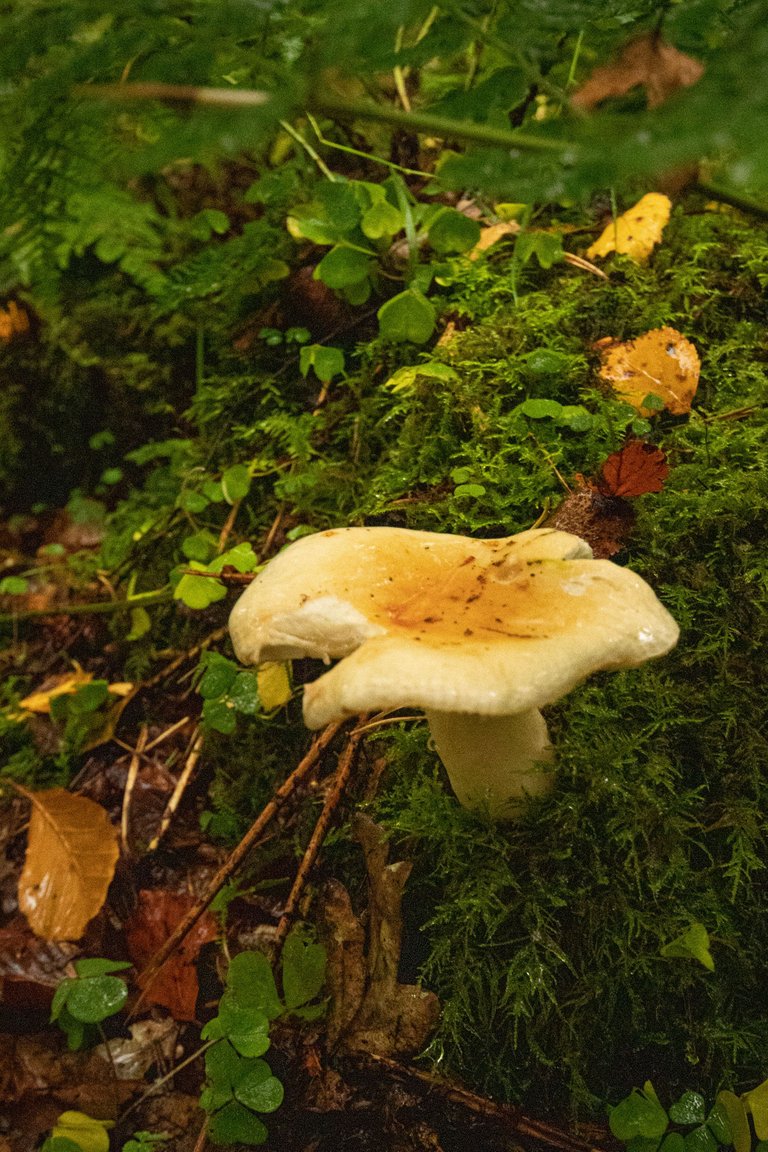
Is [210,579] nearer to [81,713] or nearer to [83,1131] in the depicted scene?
[81,713]

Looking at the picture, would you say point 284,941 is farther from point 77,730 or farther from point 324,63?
point 324,63

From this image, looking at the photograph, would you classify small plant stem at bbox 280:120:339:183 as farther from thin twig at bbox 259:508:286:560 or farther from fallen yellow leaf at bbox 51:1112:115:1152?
fallen yellow leaf at bbox 51:1112:115:1152

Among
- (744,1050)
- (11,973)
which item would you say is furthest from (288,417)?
(744,1050)

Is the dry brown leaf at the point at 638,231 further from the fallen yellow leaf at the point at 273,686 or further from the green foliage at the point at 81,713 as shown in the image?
the green foliage at the point at 81,713

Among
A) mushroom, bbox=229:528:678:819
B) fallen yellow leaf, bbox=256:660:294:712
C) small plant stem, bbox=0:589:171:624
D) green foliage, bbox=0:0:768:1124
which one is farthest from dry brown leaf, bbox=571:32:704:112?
small plant stem, bbox=0:589:171:624

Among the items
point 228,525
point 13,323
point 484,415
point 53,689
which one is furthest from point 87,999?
point 13,323
